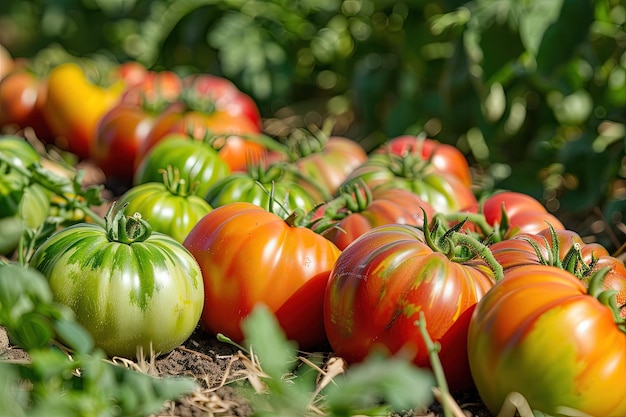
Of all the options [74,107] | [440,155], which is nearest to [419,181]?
[440,155]

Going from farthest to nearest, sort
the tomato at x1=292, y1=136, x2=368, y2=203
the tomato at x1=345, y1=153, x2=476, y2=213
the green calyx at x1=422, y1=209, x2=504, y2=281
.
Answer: the tomato at x1=292, y1=136, x2=368, y2=203
the tomato at x1=345, y1=153, x2=476, y2=213
the green calyx at x1=422, y1=209, x2=504, y2=281

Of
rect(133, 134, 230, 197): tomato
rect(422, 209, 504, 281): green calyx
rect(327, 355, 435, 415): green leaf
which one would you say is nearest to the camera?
rect(327, 355, 435, 415): green leaf

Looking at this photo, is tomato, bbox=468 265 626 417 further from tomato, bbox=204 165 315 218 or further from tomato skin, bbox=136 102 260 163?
tomato skin, bbox=136 102 260 163

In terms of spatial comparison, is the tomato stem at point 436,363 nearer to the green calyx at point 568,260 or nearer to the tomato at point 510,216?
the green calyx at point 568,260

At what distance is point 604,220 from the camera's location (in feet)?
8.77

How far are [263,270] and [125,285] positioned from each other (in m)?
0.31

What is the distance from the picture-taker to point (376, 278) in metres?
1.67

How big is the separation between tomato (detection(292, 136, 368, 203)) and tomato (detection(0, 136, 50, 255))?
75 cm

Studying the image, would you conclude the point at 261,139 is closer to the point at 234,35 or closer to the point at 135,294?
the point at 135,294

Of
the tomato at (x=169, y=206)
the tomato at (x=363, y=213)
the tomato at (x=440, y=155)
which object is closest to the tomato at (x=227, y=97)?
the tomato at (x=440, y=155)

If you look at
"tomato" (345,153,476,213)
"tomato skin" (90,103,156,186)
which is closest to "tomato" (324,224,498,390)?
"tomato" (345,153,476,213)

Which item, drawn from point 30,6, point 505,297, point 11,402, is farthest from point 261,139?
point 30,6

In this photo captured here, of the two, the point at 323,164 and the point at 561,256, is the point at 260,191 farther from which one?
the point at 561,256

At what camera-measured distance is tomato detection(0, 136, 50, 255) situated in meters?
2.37
